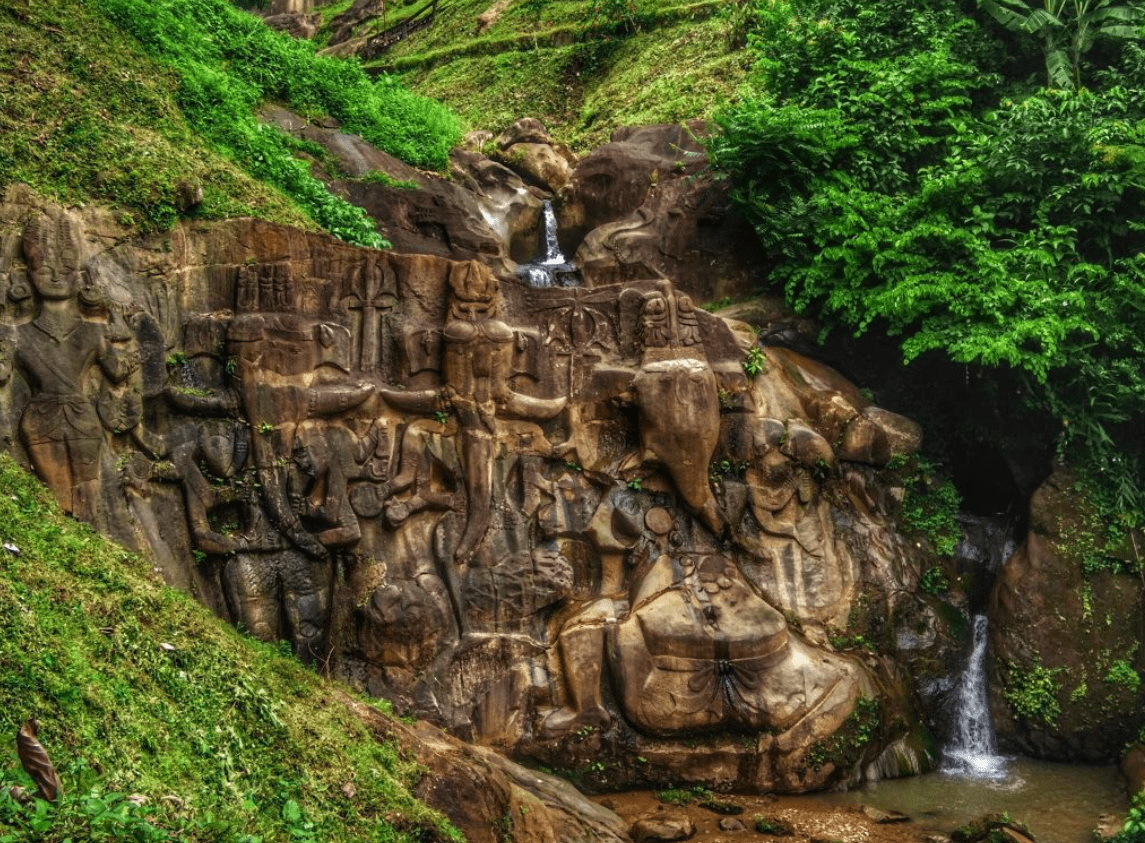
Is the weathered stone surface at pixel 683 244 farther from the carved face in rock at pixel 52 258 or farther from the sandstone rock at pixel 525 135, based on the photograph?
the carved face in rock at pixel 52 258

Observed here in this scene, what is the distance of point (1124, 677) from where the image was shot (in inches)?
501

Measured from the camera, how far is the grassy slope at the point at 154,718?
557 centimetres

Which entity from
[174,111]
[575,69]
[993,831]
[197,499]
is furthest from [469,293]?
[575,69]

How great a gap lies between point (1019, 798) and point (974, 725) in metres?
1.50

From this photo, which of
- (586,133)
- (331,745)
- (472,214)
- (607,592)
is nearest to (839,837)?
(607,592)

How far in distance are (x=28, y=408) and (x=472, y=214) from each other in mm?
7838

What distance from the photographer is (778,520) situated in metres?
12.6

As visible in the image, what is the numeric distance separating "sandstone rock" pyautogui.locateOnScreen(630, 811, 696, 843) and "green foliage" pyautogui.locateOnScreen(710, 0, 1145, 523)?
21.8 ft

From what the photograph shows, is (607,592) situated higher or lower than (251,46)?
lower

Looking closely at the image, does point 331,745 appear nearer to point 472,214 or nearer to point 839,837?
point 839,837

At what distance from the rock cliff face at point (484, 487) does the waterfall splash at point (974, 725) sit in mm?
1081

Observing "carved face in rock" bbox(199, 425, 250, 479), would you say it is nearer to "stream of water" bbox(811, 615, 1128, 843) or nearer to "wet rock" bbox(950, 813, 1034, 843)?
"stream of water" bbox(811, 615, 1128, 843)

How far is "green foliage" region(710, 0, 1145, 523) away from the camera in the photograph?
13367 millimetres

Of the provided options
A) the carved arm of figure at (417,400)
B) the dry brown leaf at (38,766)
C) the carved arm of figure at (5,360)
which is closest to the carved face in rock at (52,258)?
the carved arm of figure at (5,360)
